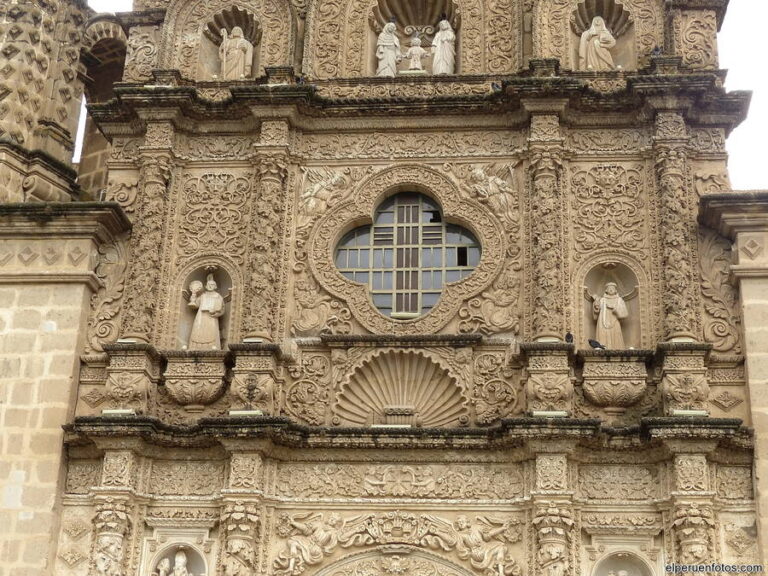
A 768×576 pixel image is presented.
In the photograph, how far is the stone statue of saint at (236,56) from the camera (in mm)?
16906

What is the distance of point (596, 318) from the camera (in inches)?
590

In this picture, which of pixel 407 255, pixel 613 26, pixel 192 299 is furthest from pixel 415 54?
pixel 192 299

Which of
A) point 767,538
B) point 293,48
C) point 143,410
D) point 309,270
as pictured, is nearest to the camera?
point 767,538

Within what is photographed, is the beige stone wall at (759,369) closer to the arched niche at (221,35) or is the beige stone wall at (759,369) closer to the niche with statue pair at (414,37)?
the niche with statue pair at (414,37)

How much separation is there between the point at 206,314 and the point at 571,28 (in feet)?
20.2

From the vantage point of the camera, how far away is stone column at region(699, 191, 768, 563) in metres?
13.9

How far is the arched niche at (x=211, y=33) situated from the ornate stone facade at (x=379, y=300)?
38mm

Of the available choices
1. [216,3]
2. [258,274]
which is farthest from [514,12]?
[258,274]

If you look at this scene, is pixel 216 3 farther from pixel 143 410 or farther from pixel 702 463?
pixel 702 463

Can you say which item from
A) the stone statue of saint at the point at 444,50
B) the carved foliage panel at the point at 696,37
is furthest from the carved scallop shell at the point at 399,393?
the carved foliage panel at the point at 696,37

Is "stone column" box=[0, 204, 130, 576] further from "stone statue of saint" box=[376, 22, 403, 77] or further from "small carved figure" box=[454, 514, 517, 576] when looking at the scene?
"small carved figure" box=[454, 514, 517, 576]

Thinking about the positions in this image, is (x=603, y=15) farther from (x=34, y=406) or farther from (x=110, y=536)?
(x=110, y=536)

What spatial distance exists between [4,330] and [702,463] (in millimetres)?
8142

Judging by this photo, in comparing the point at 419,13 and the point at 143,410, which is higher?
the point at 419,13
